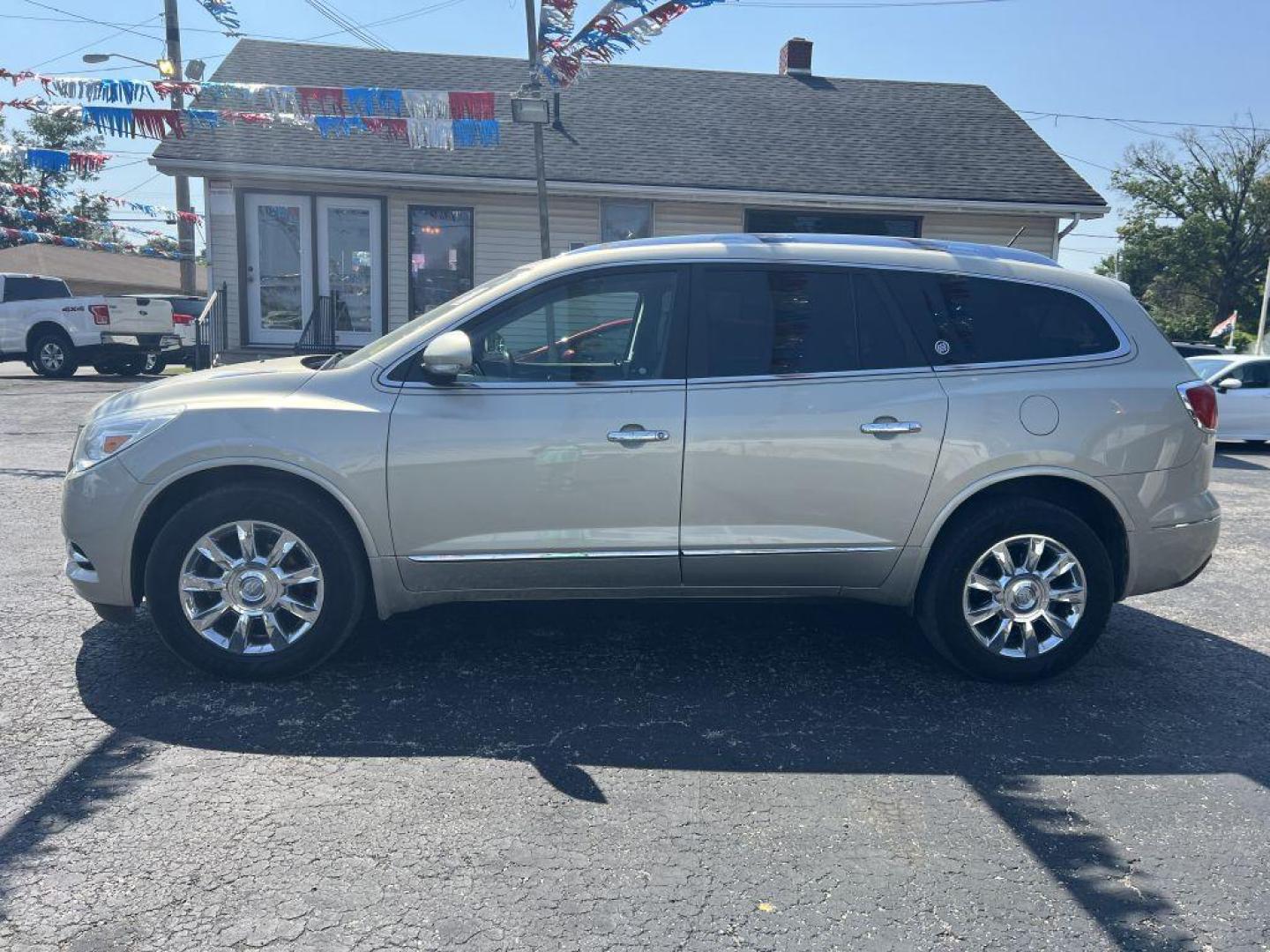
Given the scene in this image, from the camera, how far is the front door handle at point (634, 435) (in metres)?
4.32

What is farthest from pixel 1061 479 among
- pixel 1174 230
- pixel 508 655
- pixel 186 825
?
pixel 1174 230

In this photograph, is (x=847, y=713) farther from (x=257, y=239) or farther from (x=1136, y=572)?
(x=257, y=239)

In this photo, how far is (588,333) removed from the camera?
15.2 ft

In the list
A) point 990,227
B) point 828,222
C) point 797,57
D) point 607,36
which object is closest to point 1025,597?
point 607,36

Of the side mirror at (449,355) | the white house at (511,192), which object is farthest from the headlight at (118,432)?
the white house at (511,192)

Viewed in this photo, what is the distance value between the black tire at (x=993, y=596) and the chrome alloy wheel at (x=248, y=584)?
262cm

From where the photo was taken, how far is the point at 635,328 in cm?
458

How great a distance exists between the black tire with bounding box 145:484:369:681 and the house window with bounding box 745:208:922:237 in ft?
40.6

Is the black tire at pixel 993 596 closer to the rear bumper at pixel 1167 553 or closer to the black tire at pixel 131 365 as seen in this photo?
the rear bumper at pixel 1167 553

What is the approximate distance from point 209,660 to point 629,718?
1.74 metres

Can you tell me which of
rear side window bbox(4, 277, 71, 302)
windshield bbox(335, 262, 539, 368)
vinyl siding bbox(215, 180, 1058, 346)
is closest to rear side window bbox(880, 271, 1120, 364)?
windshield bbox(335, 262, 539, 368)

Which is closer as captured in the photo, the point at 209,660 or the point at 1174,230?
the point at 209,660

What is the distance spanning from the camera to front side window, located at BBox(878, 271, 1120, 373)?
4578 millimetres

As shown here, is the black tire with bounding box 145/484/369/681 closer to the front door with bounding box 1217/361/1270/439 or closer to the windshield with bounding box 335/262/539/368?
the windshield with bounding box 335/262/539/368
